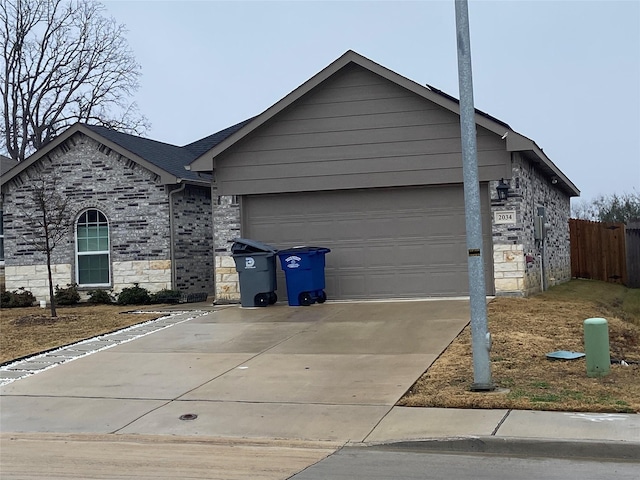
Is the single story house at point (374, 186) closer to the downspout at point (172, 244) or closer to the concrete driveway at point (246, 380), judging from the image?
the downspout at point (172, 244)

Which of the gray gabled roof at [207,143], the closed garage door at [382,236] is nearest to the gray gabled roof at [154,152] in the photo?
the gray gabled roof at [207,143]

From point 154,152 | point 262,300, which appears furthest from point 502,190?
point 154,152

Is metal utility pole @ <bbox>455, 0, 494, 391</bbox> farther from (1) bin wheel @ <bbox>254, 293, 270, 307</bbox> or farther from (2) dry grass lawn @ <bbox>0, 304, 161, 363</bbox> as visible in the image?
(1) bin wheel @ <bbox>254, 293, 270, 307</bbox>

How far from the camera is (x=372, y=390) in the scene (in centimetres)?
884

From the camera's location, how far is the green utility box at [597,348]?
8.80 metres

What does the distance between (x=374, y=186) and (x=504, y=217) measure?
283cm

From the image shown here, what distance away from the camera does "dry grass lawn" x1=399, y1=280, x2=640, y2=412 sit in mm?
7910

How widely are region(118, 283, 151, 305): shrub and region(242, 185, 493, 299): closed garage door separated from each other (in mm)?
3505

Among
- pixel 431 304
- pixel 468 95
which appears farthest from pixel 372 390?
pixel 431 304

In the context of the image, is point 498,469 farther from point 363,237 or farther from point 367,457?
point 363,237

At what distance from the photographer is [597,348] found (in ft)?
29.0

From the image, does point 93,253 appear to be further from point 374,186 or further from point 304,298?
point 374,186

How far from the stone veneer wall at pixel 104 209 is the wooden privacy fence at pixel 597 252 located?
49.2 ft

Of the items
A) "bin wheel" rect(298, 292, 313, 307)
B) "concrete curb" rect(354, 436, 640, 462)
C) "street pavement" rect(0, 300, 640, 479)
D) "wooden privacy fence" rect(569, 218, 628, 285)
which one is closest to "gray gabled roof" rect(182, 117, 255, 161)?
"bin wheel" rect(298, 292, 313, 307)
